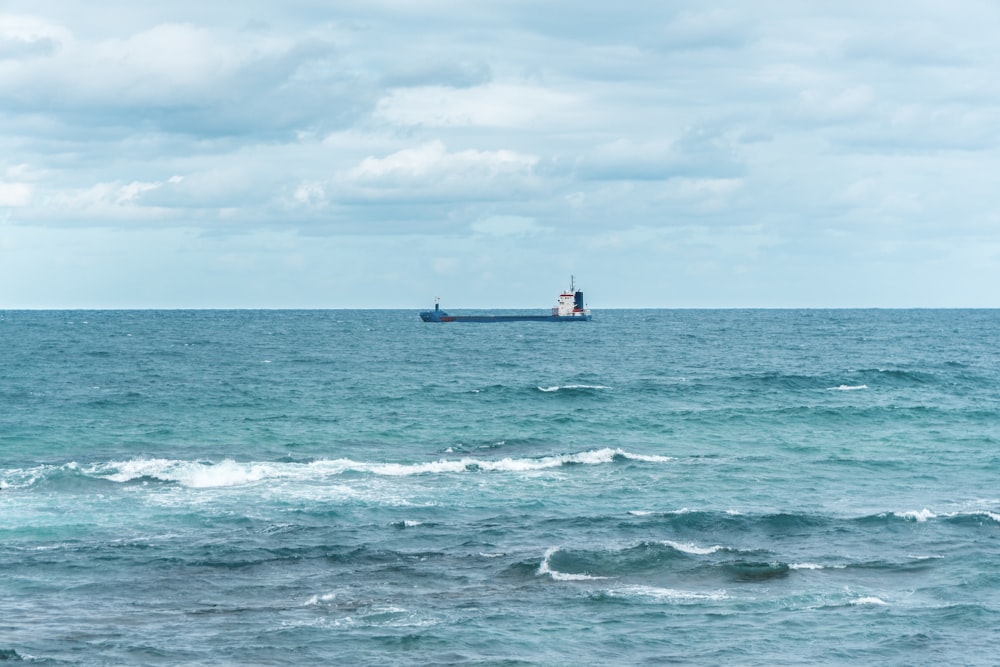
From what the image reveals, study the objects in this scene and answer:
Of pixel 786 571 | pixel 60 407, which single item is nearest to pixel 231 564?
pixel 786 571

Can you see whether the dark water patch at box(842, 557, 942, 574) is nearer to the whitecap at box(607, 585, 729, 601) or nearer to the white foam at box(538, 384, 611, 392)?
the whitecap at box(607, 585, 729, 601)

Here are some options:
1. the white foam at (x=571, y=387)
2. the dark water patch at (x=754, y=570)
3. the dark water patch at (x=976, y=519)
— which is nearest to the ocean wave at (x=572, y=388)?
the white foam at (x=571, y=387)

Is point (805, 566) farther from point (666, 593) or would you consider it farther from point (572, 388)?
point (572, 388)

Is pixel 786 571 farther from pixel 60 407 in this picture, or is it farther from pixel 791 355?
pixel 791 355

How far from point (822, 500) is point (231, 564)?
2291cm

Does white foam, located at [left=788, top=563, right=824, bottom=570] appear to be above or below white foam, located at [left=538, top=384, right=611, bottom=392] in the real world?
below

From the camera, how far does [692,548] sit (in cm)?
3428

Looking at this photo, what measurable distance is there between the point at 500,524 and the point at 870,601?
1324 centimetres

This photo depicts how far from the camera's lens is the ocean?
86.5 ft

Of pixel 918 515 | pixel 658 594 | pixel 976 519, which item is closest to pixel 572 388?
pixel 918 515

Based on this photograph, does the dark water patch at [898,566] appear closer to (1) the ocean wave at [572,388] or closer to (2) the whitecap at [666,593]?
(2) the whitecap at [666,593]

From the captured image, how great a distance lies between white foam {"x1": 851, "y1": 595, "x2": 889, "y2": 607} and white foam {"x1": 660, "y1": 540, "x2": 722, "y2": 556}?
18.4 feet

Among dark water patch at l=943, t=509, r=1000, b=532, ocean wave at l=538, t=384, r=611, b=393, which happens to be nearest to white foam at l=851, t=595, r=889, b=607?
dark water patch at l=943, t=509, r=1000, b=532

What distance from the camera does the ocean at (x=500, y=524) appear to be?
2636cm
